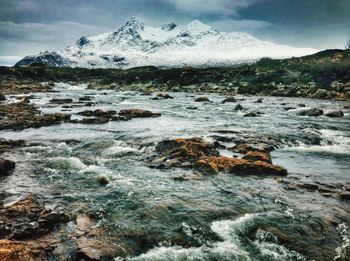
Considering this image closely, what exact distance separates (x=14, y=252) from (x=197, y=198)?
5.55 metres

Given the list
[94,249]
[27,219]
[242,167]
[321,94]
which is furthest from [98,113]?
[321,94]

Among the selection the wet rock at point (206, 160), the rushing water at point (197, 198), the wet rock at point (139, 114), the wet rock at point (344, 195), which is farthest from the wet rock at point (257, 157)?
the wet rock at point (139, 114)

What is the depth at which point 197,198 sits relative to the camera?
10.8 meters

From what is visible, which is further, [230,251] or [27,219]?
[27,219]

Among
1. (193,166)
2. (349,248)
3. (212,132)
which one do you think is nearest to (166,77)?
(212,132)

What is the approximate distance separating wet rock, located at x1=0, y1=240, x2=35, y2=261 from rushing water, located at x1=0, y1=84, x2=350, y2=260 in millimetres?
2127

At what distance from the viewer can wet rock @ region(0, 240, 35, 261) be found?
6515mm

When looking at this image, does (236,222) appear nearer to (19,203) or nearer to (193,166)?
(193,166)

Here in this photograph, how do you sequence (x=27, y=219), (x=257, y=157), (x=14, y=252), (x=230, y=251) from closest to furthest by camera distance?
1. (x=14, y=252)
2. (x=230, y=251)
3. (x=27, y=219)
4. (x=257, y=157)

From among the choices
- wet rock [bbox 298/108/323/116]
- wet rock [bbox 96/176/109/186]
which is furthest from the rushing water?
wet rock [bbox 298/108/323/116]

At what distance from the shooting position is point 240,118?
94.5 feet

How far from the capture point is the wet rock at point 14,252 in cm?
651

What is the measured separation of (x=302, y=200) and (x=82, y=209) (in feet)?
21.4

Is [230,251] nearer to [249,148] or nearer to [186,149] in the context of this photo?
[186,149]
